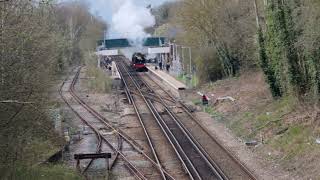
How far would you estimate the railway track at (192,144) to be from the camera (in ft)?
56.9

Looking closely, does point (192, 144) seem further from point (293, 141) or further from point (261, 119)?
point (293, 141)

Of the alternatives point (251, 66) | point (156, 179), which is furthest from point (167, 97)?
point (156, 179)

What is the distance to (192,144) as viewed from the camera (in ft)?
72.1

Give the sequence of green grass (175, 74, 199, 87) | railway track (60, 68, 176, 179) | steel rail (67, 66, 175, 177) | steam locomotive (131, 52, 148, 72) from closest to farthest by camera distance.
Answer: railway track (60, 68, 176, 179), steel rail (67, 66, 175, 177), green grass (175, 74, 199, 87), steam locomotive (131, 52, 148, 72)

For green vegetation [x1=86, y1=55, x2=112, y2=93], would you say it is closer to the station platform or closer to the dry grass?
the station platform

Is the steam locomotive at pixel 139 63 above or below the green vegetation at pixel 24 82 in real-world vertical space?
below

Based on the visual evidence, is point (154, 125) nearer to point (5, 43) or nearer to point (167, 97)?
point (167, 97)

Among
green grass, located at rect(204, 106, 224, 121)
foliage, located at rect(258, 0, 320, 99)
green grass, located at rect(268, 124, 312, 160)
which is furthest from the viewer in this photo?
green grass, located at rect(204, 106, 224, 121)

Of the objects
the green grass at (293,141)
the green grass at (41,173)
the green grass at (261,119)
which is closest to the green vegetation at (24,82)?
the green grass at (41,173)

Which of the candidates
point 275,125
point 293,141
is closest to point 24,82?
point 293,141

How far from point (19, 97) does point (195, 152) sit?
9548 millimetres

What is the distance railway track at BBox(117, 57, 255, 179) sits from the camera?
17.3m

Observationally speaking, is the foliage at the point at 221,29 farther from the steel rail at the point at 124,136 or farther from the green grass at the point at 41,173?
the green grass at the point at 41,173

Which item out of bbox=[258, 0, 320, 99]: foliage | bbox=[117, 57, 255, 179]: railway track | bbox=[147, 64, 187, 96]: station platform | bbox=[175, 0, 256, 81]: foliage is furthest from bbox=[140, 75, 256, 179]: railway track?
bbox=[175, 0, 256, 81]: foliage
